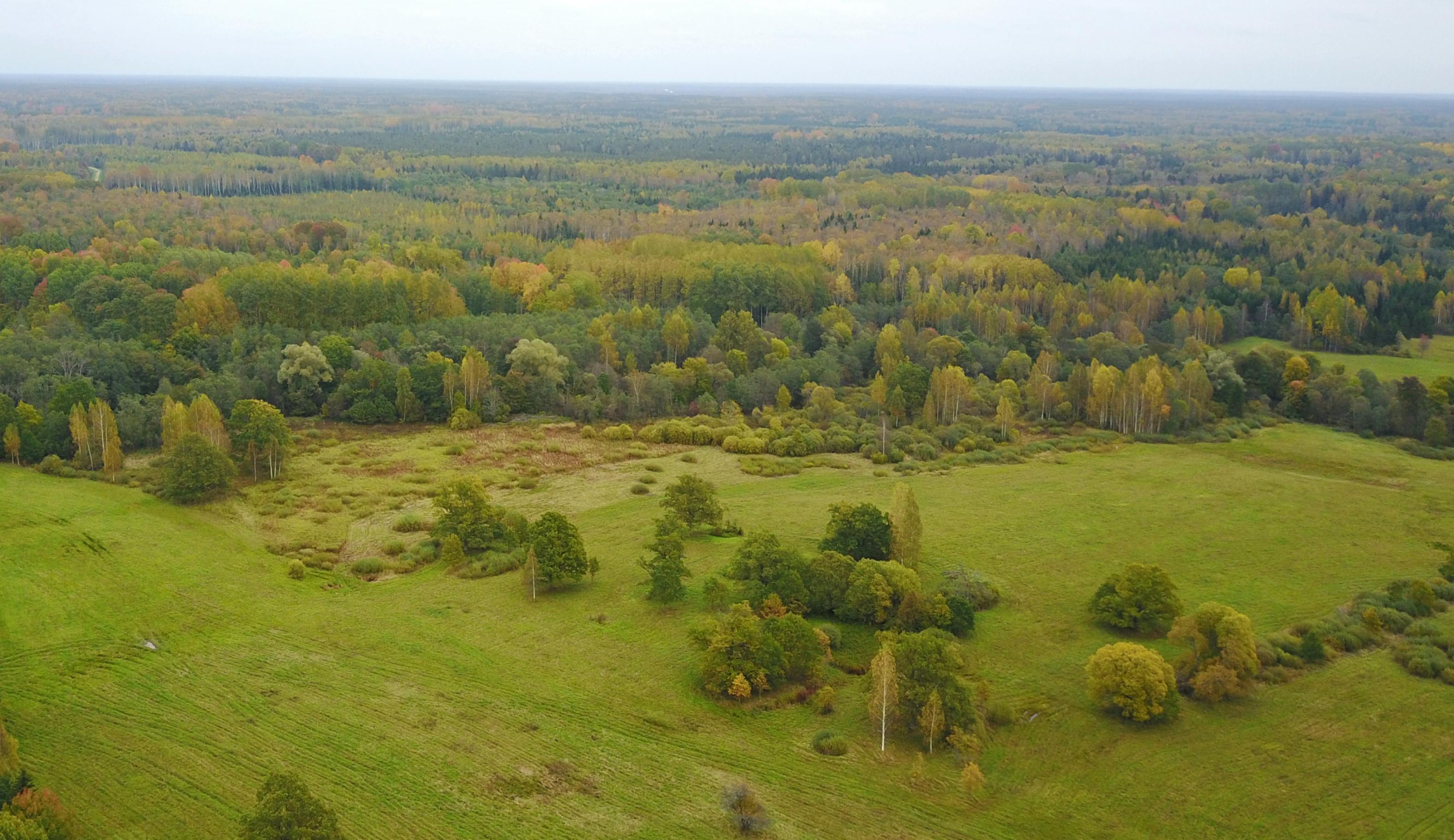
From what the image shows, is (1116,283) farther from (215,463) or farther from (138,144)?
(138,144)

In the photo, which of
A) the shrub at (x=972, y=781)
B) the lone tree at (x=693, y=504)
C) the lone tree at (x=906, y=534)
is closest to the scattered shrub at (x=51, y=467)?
the lone tree at (x=693, y=504)

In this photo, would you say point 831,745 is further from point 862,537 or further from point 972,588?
point 862,537

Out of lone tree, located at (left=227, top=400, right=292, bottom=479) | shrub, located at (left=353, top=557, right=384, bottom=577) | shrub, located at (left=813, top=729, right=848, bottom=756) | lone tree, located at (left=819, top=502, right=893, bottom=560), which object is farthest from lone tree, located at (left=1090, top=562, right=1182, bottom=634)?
lone tree, located at (left=227, top=400, right=292, bottom=479)

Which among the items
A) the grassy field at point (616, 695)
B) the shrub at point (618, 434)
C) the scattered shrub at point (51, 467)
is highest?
the scattered shrub at point (51, 467)

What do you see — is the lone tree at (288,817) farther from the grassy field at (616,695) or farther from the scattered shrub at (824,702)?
the scattered shrub at (824,702)

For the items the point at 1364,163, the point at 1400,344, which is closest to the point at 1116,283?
the point at 1400,344

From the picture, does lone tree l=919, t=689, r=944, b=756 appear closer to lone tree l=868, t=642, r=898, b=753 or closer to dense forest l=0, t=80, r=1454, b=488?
lone tree l=868, t=642, r=898, b=753
